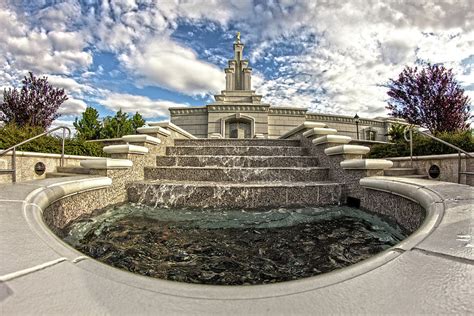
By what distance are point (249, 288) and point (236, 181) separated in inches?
176

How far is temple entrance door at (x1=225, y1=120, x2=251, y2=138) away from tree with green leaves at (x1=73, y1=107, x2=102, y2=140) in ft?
29.9

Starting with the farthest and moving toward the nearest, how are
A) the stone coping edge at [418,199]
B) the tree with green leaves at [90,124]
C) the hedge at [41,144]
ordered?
the tree with green leaves at [90,124] < the hedge at [41,144] < the stone coping edge at [418,199]

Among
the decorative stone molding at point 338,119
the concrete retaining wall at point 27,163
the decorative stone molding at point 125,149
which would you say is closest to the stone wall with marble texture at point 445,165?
the decorative stone molding at point 125,149

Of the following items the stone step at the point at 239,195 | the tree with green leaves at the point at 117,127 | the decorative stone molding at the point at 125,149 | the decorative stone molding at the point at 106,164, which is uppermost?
the tree with green leaves at the point at 117,127

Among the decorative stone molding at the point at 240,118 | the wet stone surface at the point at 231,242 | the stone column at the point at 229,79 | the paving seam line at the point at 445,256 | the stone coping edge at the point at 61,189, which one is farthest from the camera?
the stone column at the point at 229,79

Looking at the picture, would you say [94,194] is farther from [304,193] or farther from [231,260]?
[304,193]

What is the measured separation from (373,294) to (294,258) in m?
1.32

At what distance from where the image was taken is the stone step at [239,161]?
653 cm

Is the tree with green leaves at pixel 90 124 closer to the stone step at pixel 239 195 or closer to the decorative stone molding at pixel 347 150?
the stone step at pixel 239 195

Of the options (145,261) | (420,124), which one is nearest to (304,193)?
(145,261)

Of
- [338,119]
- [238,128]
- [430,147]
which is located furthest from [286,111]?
[430,147]

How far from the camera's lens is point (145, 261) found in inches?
88.5

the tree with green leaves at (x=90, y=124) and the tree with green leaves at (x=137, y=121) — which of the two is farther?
the tree with green leaves at (x=137, y=121)

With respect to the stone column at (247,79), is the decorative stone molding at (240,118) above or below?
below
